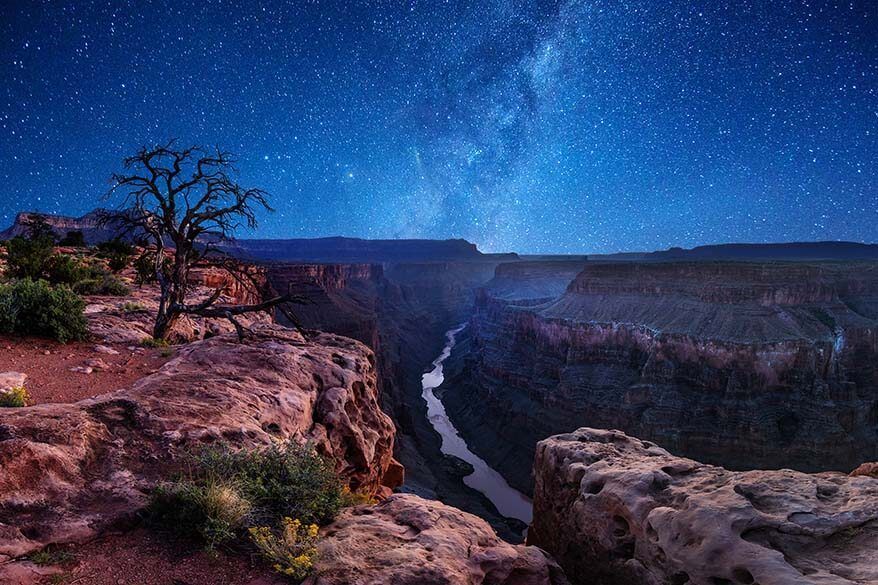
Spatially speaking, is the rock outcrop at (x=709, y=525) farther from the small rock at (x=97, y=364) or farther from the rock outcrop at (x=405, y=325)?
the small rock at (x=97, y=364)

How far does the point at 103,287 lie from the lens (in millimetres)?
15266

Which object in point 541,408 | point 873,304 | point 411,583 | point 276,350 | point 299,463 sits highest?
point 873,304

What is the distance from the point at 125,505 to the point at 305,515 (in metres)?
1.84

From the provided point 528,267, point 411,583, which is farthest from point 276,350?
point 528,267

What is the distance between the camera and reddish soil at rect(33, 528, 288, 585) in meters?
3.58

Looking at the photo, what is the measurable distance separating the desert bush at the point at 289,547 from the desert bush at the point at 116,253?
19.8 m

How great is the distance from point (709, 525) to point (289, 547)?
16.7 ft

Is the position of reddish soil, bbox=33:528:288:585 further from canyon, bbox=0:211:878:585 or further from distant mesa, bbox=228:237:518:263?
distant mesa, bbox=228:237:518:263

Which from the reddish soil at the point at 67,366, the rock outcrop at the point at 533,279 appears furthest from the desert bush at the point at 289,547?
the rock outcrop at the point at 533,279

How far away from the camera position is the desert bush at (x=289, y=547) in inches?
156

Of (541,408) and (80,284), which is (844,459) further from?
(80,284)

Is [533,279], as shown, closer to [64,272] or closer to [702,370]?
[702,370]

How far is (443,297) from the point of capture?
115 meters

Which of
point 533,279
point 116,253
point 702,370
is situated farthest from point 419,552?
point 533,279
